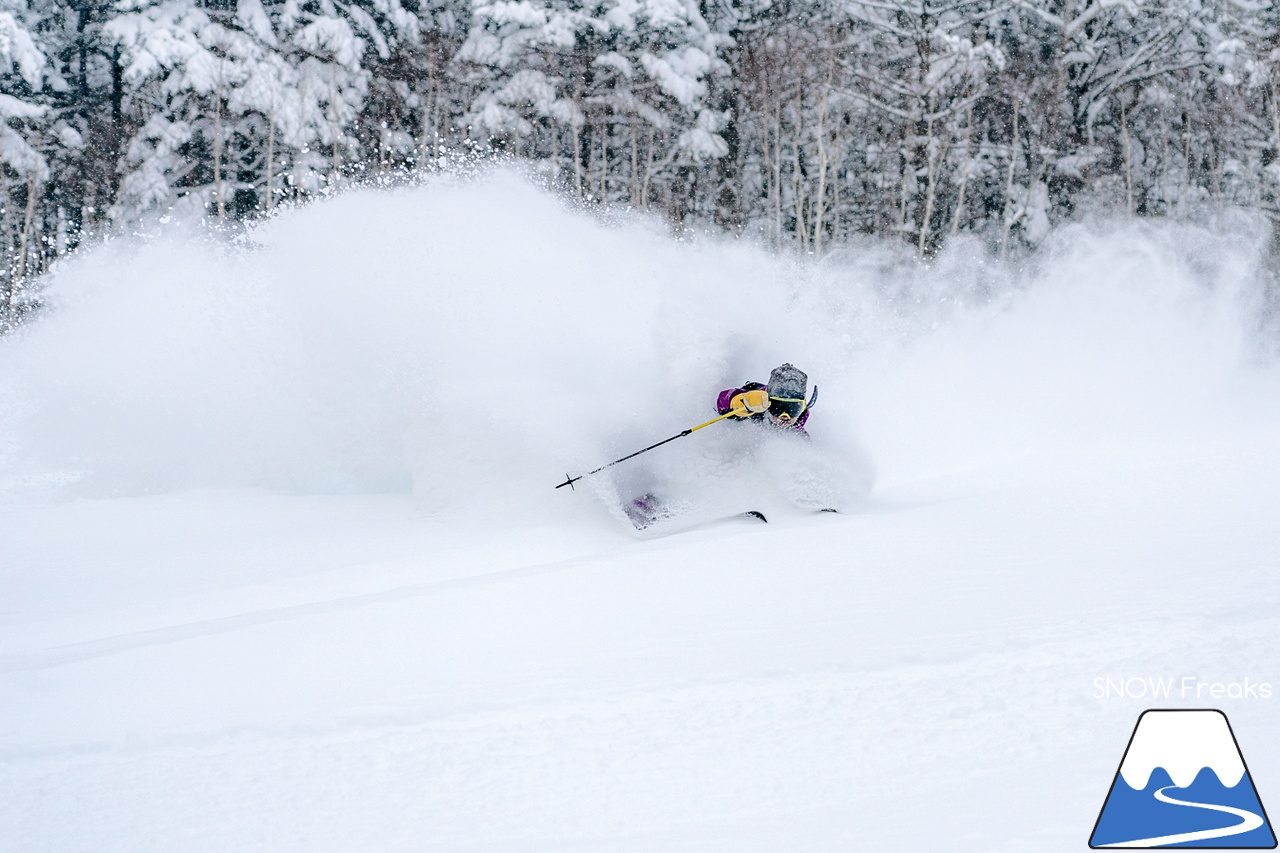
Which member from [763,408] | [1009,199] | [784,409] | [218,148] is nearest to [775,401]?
[784,409]

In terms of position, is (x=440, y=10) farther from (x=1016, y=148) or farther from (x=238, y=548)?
(x=238, y=548)

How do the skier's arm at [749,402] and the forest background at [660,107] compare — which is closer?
the skier's arm at [749,402]

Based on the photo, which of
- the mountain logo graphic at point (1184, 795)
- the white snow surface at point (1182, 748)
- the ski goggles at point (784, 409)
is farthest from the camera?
the ski goggles at point (784, 409)

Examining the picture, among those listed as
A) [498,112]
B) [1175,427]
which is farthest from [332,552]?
[498,112]

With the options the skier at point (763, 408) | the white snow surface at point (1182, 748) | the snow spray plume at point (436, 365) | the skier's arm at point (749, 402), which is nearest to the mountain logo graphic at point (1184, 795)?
the white snow surface at point (1182, 748)

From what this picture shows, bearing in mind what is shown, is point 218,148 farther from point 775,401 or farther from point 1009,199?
point 1009,199

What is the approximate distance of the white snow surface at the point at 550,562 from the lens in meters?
2.69

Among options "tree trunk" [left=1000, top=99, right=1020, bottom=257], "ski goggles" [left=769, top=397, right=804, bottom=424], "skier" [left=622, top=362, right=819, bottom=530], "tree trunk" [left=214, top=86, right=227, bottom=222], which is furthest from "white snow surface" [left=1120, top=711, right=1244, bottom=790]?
"tree trunk" [left=214, top=86, right=227, bottom=222]

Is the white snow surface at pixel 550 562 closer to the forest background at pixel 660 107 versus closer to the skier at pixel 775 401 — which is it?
the skier at pixel 775 401

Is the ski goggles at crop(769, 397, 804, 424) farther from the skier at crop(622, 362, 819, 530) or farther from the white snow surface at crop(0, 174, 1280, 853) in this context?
the white snow surface at crop(0, 174, 1280, 853)

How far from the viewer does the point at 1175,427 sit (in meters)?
9.83

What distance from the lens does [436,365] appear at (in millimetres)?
7281

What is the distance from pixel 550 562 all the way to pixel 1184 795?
351 centimetres

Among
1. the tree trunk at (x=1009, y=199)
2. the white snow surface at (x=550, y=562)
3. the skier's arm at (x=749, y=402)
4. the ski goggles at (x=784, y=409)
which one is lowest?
the white snow surface at (x=550, y=562)
